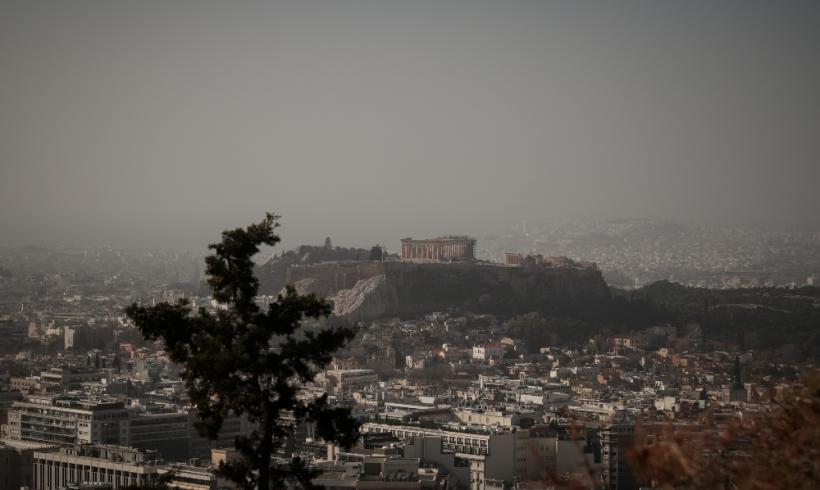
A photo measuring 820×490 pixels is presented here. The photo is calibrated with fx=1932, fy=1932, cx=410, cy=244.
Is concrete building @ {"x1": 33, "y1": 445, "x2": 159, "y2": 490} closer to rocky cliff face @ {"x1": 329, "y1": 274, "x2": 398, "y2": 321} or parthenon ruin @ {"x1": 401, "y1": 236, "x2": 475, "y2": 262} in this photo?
rocky cliff face @ {"x1": 329, "y1": 274, "x2": 398, "y2": 321}

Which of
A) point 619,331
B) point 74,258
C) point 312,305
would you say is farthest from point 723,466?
point 74,258

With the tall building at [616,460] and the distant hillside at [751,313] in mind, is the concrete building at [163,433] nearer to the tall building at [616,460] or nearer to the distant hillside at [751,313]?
the tall building at [616,460]

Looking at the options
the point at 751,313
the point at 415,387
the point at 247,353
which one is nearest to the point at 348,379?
the point at 415,387

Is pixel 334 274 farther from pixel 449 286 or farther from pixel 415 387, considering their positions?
pixel 415 387

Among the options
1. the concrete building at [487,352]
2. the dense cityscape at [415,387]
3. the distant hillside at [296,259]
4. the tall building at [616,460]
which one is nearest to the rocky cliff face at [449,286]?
the dense cityscape at [415,387]

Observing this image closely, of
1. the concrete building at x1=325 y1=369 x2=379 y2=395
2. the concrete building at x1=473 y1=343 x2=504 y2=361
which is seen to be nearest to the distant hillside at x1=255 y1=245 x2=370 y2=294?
the concrete building at x1=473 y1=343 x2=504 y2=361
